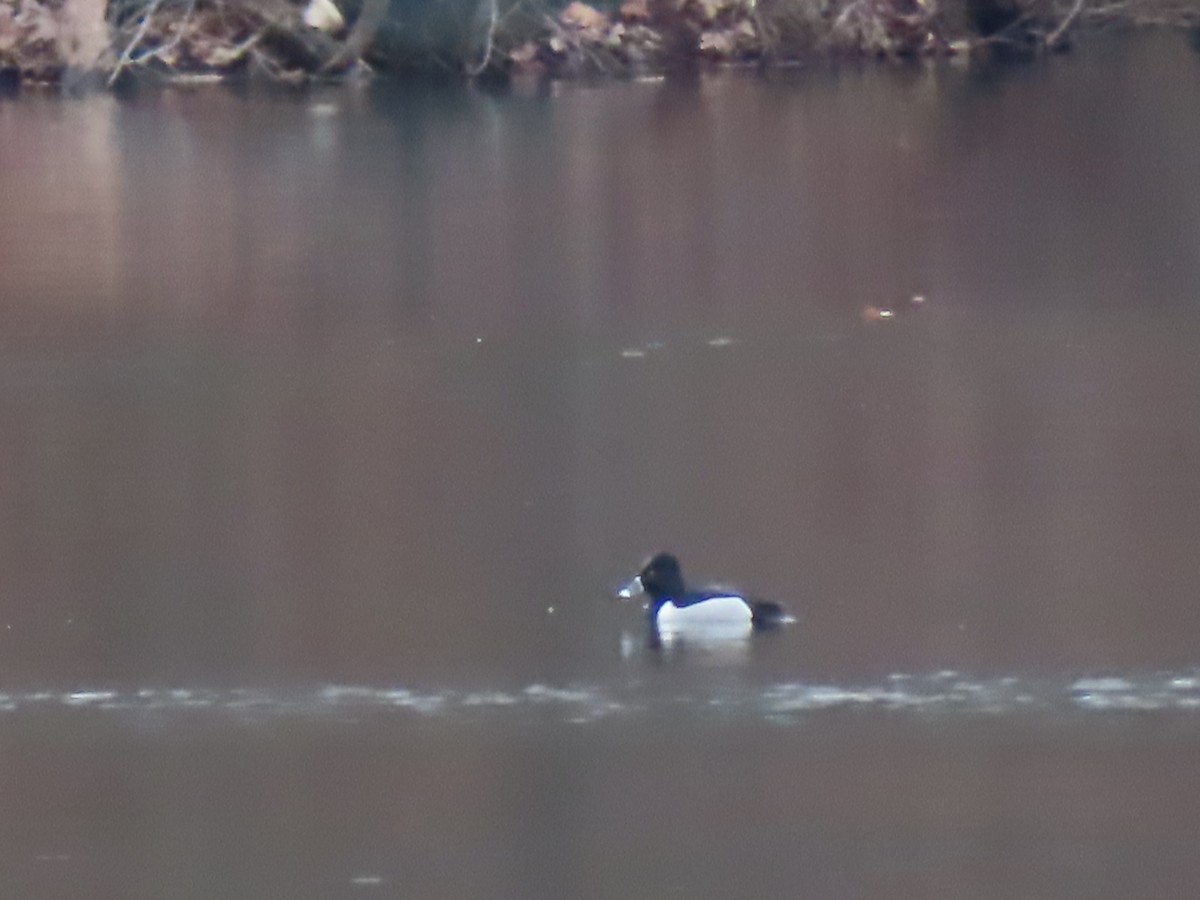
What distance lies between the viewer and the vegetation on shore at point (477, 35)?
62.3ft

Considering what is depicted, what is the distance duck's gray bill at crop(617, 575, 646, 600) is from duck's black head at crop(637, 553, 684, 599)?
71 mm

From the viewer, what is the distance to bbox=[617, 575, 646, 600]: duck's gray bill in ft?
20.2

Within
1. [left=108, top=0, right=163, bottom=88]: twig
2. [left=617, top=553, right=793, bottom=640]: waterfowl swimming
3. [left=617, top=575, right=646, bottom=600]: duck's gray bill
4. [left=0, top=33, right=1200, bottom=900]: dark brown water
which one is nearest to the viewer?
[left=0, top=33, right=1200, bottom=900]: dark brown water

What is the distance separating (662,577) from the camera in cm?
604

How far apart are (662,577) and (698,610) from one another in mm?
157

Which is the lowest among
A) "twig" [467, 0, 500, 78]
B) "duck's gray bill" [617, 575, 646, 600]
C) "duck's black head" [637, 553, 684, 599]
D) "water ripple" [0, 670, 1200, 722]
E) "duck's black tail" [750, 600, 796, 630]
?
"water ripple" [0, 670, 1200, 722]

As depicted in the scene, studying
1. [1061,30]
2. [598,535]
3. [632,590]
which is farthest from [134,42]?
[632,590]

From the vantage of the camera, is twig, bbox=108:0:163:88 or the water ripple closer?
the water ripple

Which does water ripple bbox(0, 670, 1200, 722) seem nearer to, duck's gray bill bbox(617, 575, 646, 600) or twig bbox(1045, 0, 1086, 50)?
duck's gray bill bbox(617, 575, 646, 600)

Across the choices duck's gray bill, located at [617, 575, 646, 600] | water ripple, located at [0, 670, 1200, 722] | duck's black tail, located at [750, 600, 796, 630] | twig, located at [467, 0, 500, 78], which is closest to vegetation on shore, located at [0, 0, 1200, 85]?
twig, located at [467, 0, 500, 78]

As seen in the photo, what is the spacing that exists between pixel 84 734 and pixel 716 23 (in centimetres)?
1522

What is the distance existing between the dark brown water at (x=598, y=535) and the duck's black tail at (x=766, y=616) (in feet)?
0.16

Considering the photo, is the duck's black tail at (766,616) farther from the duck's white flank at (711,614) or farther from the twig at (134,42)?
the twig at (134,42)

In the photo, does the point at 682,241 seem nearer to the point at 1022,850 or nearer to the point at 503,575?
the point at 503,575
